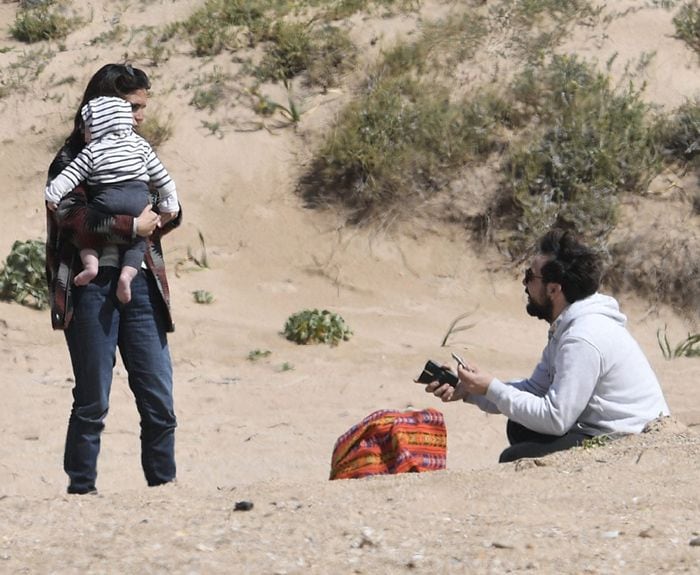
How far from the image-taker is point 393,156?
10.3 meters

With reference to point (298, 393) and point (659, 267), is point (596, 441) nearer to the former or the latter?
point (298, 393)

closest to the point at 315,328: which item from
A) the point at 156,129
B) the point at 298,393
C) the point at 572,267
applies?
the point at 298,393

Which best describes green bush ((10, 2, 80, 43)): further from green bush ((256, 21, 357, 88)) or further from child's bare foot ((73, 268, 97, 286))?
child's bare foot ((73, 268, 97, 286))

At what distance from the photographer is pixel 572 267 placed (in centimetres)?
459

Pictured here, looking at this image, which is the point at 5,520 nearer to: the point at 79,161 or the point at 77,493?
the point at 77,493

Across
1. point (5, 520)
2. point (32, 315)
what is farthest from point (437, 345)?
point (5, 520)

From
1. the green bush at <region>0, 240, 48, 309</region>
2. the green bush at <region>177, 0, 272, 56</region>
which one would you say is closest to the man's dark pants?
the green bush at <region>0, 240, 48, 309</region>

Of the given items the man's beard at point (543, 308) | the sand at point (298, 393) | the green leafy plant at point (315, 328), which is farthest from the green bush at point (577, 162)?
the man's beard at point (543, 308)

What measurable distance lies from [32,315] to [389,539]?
522 cm

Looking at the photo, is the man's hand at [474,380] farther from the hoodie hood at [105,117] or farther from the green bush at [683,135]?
the green bush at [683,135]

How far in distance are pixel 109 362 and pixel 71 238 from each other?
46 cm

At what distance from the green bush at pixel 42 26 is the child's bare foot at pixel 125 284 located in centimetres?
838

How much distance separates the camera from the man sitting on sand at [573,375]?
4426 millimetres

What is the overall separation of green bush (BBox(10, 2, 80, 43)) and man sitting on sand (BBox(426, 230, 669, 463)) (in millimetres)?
8647
